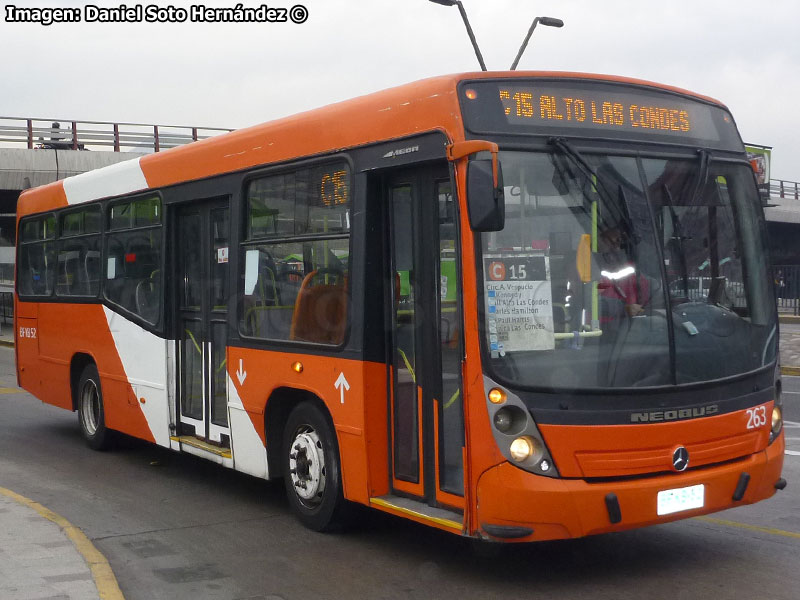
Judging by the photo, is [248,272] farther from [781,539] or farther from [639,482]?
[781,539]

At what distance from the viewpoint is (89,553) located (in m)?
6.35

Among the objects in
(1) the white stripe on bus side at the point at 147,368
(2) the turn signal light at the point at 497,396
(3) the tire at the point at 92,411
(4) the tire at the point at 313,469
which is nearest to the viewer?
(2) the turn signal light at the point at 497,396

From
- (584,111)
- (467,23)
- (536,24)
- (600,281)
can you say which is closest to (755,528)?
(600,281)

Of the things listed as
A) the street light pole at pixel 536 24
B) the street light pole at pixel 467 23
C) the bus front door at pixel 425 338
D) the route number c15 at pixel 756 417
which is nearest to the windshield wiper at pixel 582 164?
the bus front door at pixel 425 338

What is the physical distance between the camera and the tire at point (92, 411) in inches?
423

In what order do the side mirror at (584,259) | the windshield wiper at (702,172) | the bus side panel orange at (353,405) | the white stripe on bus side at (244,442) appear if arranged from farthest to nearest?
the white stripe on bus side at (244,442), the bus side panel orange at (353,405), the windshield wiper at (702,172), the side mirror at (584,259)

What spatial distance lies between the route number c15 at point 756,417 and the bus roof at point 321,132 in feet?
6.50

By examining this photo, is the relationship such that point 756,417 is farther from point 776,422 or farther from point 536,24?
point 536,24

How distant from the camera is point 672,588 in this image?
5715 millimetres

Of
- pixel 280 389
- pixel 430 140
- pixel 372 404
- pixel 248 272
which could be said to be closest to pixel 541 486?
pixel 372 404

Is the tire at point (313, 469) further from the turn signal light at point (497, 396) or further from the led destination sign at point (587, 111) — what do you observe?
the led destination sign at point (587, 111)

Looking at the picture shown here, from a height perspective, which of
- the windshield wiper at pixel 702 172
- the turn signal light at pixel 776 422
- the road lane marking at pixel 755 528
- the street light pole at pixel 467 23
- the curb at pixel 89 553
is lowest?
the road lane marking at pixel 755 528

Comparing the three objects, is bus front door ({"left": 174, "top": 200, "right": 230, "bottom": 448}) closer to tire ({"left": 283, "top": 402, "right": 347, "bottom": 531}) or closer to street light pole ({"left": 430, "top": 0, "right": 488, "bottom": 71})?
tire ({"left": 283, "top": 402, "right": 347, "bottom": 531})

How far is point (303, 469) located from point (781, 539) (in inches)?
126
